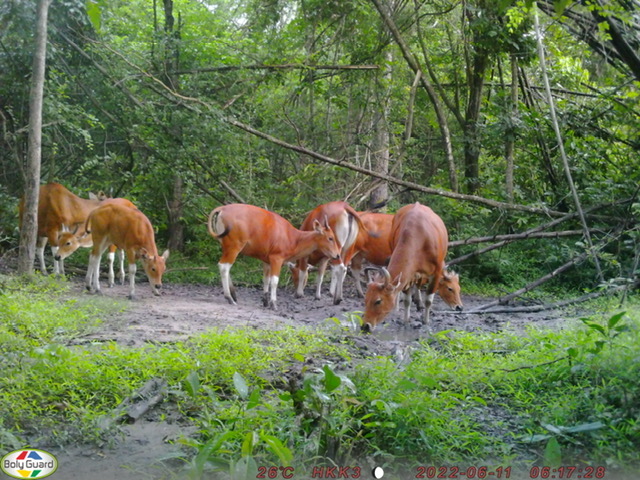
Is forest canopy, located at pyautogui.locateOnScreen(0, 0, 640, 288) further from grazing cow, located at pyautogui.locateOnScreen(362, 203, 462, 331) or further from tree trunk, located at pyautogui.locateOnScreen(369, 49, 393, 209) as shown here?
grazing cow, located at pyautogui.locateOnScreen(362, 203, 462, 331)

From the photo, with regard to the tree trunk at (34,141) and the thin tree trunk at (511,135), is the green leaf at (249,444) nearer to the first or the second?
the tree trunk at (34,141)

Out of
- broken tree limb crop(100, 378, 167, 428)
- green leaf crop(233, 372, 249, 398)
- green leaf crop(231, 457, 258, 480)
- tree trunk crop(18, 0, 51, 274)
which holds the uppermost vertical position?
tree trunk crop(18, 0, 51, 274)

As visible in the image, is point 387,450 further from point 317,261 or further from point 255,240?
point 317,261

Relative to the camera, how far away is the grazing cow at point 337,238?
1180 cm

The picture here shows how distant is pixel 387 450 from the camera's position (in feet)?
13.8

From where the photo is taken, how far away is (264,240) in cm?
1106

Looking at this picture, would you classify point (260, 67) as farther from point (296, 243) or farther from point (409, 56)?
point (296, 243)

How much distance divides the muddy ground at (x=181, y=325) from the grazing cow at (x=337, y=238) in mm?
382

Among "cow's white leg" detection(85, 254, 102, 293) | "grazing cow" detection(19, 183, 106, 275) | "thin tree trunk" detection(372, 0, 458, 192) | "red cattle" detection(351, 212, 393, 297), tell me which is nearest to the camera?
"cow's white leg" detection(85, 254, 102, 293)

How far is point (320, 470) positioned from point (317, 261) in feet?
28.8

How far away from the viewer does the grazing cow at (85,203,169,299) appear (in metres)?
10.8

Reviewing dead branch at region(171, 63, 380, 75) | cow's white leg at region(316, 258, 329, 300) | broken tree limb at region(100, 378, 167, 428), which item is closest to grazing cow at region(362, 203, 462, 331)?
cow's white leg at region(316, 258, 329, 300)

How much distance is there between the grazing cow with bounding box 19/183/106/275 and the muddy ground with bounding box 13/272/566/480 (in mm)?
1074

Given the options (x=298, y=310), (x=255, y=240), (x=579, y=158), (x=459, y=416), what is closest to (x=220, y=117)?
(x=255, y=240)
